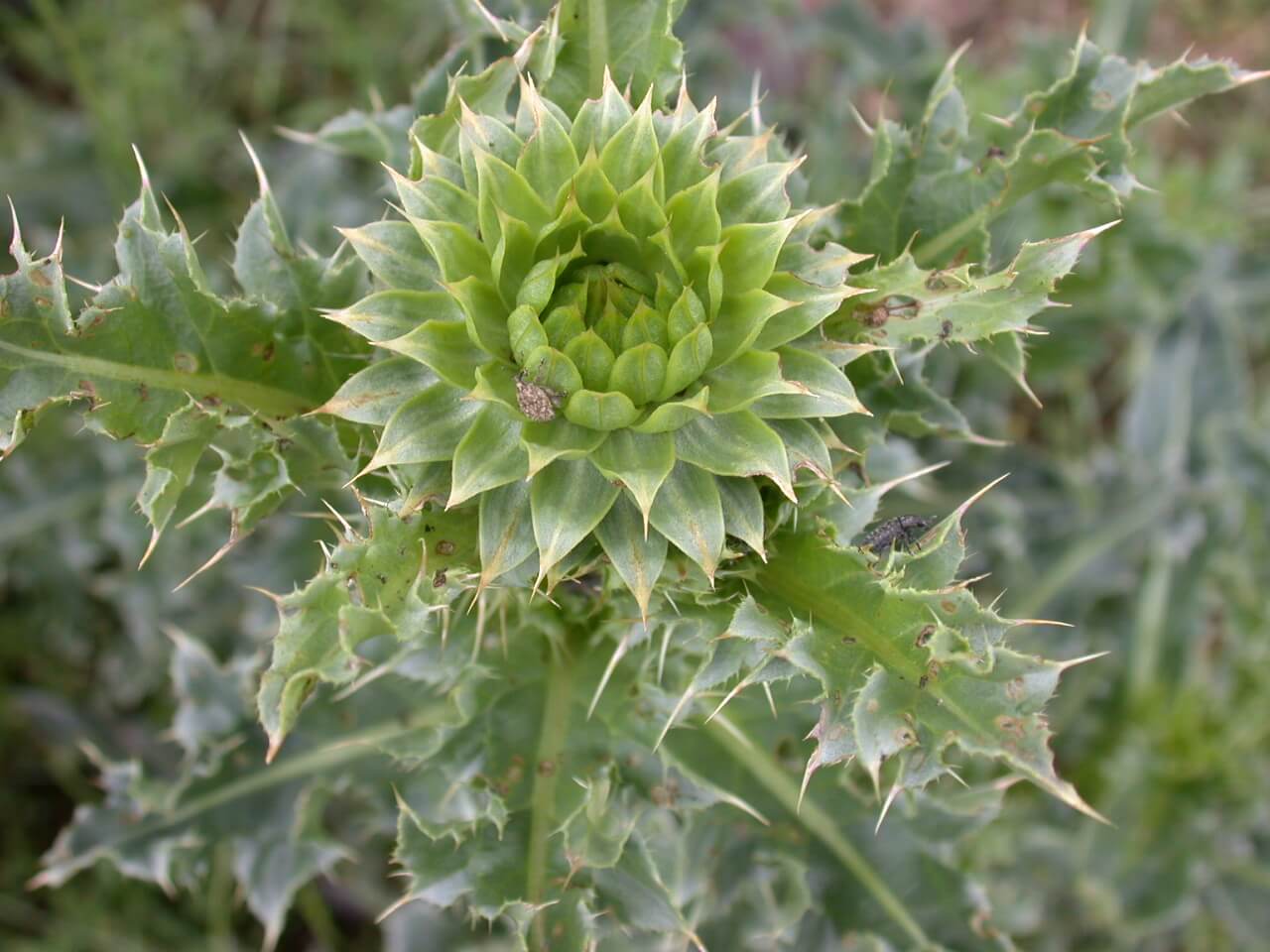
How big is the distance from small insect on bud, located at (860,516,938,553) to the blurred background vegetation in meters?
1.85

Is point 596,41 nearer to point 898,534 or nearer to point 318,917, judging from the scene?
point 898,534

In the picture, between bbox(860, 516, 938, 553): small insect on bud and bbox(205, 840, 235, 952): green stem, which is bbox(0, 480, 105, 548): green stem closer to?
bbox(205, 840, 235, 952): green stem

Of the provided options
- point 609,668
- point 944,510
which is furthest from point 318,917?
point 609,668

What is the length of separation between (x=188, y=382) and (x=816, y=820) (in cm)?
220

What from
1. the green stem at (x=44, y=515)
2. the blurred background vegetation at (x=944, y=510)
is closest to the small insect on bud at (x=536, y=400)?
the blurred background vegetation at (x=944, y=510)

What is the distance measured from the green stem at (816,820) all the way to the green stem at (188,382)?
1.49 meters

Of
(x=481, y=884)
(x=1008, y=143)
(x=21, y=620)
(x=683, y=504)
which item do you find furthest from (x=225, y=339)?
(x=21, y=620)

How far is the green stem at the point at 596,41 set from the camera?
2715 millimetres

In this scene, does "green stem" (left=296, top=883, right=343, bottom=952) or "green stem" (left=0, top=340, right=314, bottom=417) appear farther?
"green stem" (left=296, top=883, right=343, bottom=952)

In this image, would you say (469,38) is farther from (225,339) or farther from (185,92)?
(185,92)

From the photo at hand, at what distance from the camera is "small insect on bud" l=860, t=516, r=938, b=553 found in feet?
9.20

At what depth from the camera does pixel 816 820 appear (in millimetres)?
3547

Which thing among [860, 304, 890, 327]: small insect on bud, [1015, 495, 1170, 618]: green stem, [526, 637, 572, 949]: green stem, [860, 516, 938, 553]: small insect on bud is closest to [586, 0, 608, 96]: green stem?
[860, 304, 890, 327]: small insect on bud

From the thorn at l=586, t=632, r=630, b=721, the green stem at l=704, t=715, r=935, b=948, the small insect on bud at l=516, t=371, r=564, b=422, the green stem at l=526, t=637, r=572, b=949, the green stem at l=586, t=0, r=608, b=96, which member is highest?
the green stem at l=586, t=0, r=608, b=96
